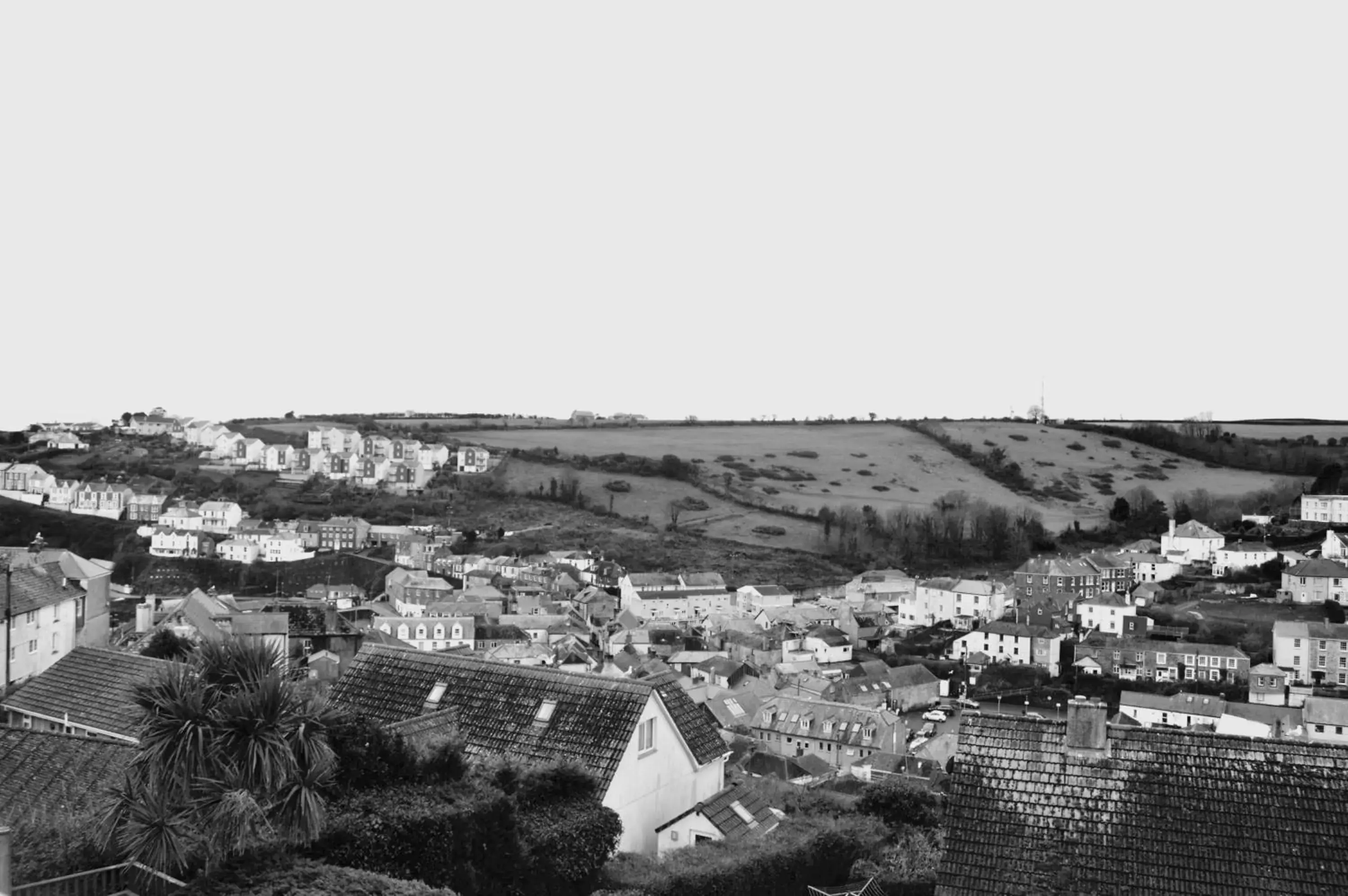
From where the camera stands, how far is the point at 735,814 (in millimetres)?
12742

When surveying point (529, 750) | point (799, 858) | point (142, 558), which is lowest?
point (142, 558)

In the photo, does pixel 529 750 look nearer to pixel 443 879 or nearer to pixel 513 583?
pixel 443 879

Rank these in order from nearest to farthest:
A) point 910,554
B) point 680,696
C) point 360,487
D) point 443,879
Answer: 1. point 443,879
2. point 680,696
3. point 910,554
4. point 360,487

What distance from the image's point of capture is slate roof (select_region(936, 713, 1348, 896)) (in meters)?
8.36

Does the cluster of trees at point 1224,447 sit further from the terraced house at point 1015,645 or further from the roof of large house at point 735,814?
the roof of large house at point 735,814

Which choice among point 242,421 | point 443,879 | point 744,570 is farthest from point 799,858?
point 242,421

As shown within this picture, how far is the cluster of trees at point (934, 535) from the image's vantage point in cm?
10219

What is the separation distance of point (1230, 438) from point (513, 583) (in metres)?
100

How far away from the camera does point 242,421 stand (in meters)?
168

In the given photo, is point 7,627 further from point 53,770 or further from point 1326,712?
point 1326,712

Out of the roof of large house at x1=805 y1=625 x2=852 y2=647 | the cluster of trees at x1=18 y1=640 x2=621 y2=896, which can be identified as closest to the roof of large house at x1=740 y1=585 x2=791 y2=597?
the roof of large house at x1=805 y1=625 x2=852 y2=647

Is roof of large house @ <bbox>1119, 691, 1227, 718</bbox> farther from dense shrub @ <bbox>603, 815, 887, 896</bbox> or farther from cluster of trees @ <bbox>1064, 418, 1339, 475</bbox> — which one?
cluster of trees @ <bbox>1064, 418, 1339, 475</bbox>

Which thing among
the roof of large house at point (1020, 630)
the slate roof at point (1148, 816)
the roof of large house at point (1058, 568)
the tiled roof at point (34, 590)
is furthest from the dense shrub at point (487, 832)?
the roof of large house at point (1058, 568)

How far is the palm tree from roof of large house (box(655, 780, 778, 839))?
5.78m
